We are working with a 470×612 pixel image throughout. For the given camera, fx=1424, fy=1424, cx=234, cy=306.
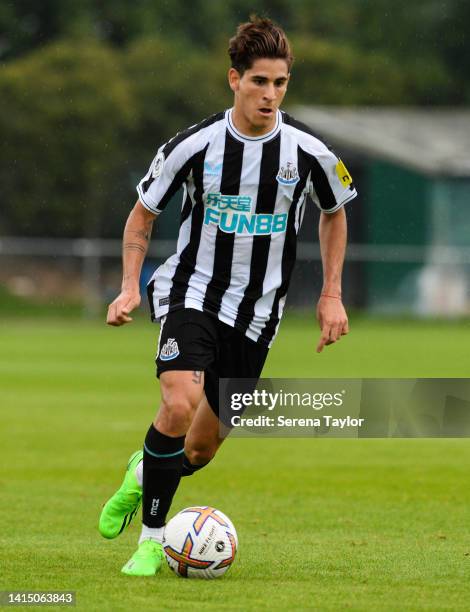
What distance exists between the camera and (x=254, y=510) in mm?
8016

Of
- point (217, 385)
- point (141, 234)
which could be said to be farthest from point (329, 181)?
point (217, 385)

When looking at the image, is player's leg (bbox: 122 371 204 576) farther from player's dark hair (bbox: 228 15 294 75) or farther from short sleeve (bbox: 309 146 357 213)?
player's dark hair (bbox: 228 15 294 75)

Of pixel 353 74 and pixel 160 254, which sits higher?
pixel 353 74

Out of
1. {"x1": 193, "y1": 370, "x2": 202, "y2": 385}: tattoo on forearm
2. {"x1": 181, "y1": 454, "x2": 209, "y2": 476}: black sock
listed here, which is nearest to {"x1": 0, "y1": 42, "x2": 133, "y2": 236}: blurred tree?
{"x1": 181, "y1": 454, "x2": 209, "y2": 476}: black sock

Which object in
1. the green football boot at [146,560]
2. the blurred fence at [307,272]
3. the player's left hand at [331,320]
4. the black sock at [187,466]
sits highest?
the player's left hand at [331,320]

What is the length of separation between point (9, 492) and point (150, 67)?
30472 millimetres

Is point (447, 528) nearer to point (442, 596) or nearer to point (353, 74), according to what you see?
point (442, 596)

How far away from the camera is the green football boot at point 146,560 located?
5750 millimetres

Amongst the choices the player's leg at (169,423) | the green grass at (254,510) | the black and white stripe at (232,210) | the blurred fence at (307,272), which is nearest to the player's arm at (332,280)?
the black and white stripe at (232,210)

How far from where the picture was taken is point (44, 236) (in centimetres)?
3681

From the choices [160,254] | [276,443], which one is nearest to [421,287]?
[160,254]

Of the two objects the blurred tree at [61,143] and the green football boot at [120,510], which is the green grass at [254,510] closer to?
the green football boot at [120,510]

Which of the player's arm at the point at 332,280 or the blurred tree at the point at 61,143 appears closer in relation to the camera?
the player's arm at the point at 332,280

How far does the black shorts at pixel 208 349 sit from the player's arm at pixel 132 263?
216 millimetres
